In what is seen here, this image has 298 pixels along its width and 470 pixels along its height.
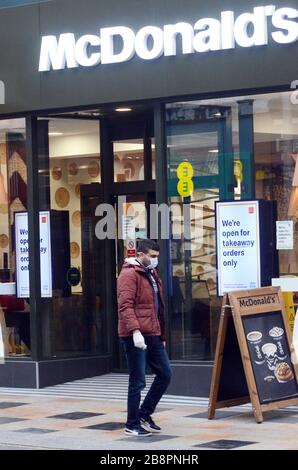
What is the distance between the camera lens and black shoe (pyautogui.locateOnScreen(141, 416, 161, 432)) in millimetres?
11252

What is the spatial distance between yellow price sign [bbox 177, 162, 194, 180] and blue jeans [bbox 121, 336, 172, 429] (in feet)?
11.2

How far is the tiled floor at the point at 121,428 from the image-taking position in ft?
34.8

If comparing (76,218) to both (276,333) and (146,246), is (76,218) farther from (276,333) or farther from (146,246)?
(146,246)

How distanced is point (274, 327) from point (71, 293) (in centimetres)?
431

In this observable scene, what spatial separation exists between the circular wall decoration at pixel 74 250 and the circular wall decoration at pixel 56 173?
935 millimetres

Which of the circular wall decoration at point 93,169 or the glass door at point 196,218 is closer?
the glass door at point 196,218

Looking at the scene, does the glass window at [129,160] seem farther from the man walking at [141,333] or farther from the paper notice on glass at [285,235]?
the man walking at [141,333]

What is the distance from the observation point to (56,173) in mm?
15672

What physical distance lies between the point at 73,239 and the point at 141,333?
497cm

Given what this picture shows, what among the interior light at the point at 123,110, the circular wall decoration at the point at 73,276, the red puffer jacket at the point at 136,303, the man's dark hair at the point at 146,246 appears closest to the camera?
the red puffer jacket at the point at 136,303

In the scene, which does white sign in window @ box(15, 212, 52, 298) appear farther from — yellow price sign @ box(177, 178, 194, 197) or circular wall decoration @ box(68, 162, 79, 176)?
yellow price sign @ box(177, 178, 194, 197)

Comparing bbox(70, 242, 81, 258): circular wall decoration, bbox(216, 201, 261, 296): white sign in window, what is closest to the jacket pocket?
bbox(216, 201, 261, 296): white sign in window

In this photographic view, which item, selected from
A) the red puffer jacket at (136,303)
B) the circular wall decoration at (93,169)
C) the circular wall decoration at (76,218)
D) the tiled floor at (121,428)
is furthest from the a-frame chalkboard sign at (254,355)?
the circular wall decoration at (93,169)
